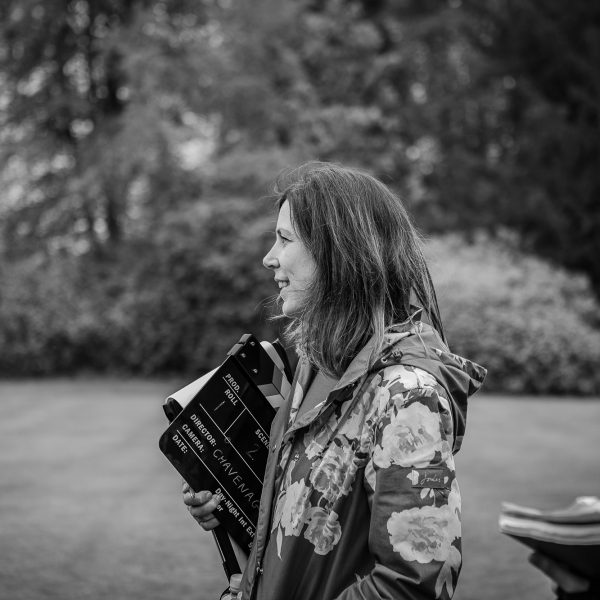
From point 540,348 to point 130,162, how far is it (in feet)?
28.4

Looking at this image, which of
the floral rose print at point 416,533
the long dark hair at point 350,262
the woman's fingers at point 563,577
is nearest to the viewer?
the floral rose print at point 416,533

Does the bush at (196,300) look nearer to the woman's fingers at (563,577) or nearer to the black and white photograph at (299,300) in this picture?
the black and white photograph at (299,300)

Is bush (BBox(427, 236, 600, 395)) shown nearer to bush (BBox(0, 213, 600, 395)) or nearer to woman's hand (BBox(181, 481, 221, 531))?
bush (BBox(0, 213, 600, 395))

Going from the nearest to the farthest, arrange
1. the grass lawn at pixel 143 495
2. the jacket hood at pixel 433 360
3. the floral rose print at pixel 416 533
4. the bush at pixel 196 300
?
the floral rose print at pixel 416 533, the jacket hood at pixel 433 360, the grass lawn at pixel 143 495, the bush at pixel 196 300

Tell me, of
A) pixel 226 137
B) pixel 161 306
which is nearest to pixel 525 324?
pixel 161 306

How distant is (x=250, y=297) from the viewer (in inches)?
631

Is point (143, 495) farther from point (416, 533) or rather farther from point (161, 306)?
point (161, 306)

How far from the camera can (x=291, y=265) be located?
69.0 inches

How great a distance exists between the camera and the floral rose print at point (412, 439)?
150 cm

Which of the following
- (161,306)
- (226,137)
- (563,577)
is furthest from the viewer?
(226,137)

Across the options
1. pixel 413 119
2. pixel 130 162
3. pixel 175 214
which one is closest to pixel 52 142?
pixel 130 162

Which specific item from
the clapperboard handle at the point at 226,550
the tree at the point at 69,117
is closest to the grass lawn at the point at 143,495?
the clapperboard handle at the point at 226,550

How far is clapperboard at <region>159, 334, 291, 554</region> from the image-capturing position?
1904 mm

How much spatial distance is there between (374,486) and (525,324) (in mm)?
12826
